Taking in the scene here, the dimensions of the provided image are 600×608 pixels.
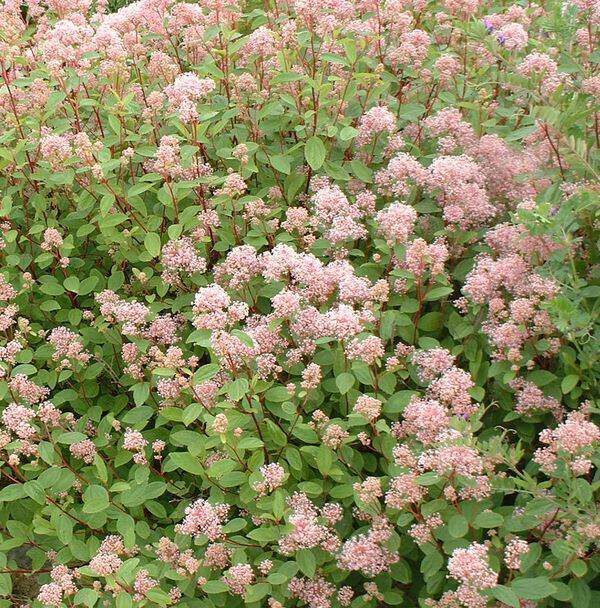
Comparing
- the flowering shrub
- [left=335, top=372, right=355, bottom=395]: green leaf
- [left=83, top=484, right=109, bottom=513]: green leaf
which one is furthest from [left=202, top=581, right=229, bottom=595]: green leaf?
[left=335, top=372, right=355, bottom=395]: green leaf

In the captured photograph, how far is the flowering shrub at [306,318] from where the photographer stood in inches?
92.4

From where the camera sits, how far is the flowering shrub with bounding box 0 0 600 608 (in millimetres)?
2346

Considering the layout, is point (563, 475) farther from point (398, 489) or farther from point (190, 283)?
point (190, 283)

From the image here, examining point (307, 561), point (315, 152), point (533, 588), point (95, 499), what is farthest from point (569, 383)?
point (95, 499)

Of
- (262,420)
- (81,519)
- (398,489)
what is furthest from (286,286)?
(81,519)

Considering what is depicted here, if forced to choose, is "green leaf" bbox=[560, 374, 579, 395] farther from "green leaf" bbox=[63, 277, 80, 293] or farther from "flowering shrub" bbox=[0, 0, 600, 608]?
"green leaf" bbox=[63, 277, 80, 293]

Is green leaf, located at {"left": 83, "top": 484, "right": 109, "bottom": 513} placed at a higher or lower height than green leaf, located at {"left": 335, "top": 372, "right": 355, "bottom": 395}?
lower

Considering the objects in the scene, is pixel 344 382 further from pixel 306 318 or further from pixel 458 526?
pixel 458 526

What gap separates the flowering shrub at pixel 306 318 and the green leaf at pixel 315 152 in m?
0.01

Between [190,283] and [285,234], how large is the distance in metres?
0.47

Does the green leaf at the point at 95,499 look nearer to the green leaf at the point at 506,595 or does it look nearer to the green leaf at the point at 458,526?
the green leaf at the point at 458,526

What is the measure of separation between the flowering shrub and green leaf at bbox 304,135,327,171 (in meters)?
0.01

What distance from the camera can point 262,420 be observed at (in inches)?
105

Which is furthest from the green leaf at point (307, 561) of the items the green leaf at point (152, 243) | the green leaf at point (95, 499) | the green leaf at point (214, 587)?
the green leaf at point (152, 243)
